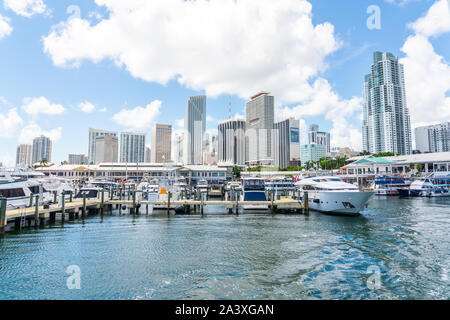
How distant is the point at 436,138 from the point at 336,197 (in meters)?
220

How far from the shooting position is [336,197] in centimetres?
3025

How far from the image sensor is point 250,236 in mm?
19656

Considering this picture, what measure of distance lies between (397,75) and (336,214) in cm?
19749

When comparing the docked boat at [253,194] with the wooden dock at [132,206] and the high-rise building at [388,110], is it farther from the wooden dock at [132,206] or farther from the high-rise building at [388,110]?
the high-rise building at [388,110]

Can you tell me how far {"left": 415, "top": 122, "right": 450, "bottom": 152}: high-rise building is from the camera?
18475 cm

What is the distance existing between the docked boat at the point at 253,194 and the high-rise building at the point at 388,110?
173m

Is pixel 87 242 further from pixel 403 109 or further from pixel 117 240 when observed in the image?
pixel 403 109

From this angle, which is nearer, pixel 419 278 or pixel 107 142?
pixel 419 278

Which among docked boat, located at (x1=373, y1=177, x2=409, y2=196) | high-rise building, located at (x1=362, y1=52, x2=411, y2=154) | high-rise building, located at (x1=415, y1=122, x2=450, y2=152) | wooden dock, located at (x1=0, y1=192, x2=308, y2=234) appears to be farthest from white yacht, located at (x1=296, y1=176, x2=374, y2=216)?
high-rise building, located at (x1=415, y1=122, x2=450, y2=152)

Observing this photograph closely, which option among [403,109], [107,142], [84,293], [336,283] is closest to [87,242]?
[84,293]

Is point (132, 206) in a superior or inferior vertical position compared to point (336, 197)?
inferior

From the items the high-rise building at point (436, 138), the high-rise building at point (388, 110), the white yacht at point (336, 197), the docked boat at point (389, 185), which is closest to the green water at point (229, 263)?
the white yacht at point (336, 197)

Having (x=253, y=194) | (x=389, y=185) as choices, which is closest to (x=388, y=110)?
(x=389, y=185)

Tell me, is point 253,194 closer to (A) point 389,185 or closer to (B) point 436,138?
(A) point 389,185
